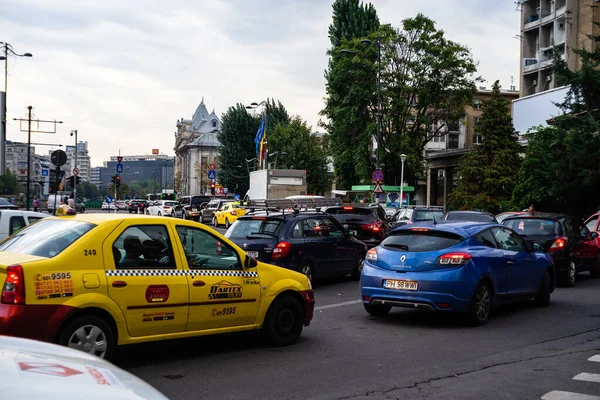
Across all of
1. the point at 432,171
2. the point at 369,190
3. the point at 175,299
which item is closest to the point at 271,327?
the point at 175,299

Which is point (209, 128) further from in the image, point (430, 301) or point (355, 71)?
point (430, 301)

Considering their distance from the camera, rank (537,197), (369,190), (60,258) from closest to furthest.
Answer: (60,258)
(537,197)
(369,190)

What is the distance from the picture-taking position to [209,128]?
148 m

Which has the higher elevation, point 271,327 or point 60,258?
point 60,258

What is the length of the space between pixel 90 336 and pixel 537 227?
11894 mm

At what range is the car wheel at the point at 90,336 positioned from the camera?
6.58 m

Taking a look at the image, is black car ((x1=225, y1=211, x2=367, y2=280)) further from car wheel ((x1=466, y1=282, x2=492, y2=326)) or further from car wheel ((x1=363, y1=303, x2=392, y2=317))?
Answer: car wheel ((x1=466, y1=282, x2=492, y2=326))

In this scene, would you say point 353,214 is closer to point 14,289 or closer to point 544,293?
point 544,293

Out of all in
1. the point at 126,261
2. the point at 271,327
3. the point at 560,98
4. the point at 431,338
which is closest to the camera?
the point at 126,261

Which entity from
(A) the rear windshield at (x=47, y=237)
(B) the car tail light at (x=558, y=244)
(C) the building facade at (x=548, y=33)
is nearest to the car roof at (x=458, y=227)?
(B) the car tail light at (x=558, y=244)

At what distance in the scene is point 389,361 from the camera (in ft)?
25.9

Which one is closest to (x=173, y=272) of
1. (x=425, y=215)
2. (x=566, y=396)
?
(x=566, y=396)

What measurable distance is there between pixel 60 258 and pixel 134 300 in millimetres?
843

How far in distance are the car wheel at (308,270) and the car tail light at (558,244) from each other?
5.20 meters
